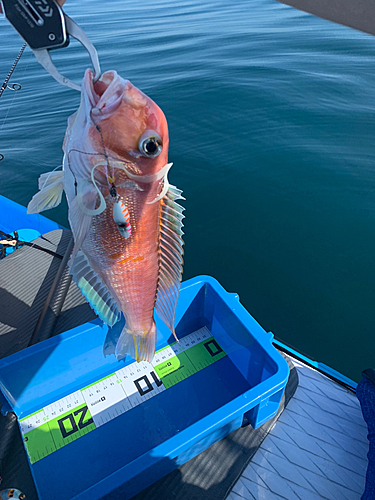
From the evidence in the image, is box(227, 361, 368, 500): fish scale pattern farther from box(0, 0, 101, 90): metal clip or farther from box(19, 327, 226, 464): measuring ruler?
box(0, 0, 101, 90): metal clip

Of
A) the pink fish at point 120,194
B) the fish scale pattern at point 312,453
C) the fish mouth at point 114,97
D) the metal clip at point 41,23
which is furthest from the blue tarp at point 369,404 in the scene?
the metal clip at point 41,23

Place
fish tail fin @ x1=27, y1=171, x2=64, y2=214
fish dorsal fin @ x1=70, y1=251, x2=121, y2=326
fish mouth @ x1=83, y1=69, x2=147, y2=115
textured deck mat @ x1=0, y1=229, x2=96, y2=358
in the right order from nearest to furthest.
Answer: fish mouth @ x1=83, y1=69, x2=147, y2=115, fish tail fin @ x1=27, y1=171, x2=64, y2=214, fish dorsal fin @ x1=70, y1=251, x2=121, y2=326, textured deck mat @ x1=0, y1=229, x2=96, y2=358

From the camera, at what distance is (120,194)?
3.60ft

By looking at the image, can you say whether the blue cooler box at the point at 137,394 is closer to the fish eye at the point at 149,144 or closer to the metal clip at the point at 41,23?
the fish eye at the point at 149,144

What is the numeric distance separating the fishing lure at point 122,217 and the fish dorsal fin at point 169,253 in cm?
20

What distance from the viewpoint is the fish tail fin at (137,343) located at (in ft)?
5.11

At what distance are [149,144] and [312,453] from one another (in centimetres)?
191

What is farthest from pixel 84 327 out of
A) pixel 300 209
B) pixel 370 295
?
pixel 300 209

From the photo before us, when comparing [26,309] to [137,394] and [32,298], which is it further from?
[137,394]

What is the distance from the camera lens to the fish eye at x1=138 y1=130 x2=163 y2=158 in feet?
3.33

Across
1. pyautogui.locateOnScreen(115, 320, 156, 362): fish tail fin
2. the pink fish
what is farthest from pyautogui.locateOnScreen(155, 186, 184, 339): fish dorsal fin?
pyautogui.locateOnScreen(115, 320, 156, 362): fish tail fin

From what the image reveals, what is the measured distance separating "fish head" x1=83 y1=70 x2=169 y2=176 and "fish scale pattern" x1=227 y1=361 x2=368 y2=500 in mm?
1730

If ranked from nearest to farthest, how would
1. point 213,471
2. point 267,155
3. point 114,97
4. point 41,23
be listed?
point 41,23, point 114,97, point 213,471, point 267,155

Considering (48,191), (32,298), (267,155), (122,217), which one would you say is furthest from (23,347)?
(267,155)
